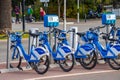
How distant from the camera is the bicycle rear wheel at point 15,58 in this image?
39.4 feet

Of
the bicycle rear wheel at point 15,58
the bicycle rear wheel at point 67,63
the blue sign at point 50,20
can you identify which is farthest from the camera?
the blue sign at point 50,20

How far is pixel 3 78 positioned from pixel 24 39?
11.6 m

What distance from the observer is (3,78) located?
35.4 feet

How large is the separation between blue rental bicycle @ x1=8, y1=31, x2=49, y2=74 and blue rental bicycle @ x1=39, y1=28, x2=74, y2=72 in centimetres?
35

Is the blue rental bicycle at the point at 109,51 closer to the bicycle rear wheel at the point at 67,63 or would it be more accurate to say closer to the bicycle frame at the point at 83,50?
the bicycle frame at the point at 83,50

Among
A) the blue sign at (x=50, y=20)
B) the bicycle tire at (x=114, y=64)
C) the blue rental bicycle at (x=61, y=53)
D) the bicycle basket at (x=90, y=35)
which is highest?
the blue sign at (x=50, y=20)

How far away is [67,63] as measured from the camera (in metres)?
11.7

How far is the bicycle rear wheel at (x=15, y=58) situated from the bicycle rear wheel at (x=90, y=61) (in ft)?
5.50

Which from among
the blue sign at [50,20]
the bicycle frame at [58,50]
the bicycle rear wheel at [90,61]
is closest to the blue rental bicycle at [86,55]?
the bicycle rear wheel at [90,61]

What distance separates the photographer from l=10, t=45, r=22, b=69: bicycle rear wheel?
12.0 meters

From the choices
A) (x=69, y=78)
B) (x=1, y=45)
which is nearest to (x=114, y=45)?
(x=69, y=78)

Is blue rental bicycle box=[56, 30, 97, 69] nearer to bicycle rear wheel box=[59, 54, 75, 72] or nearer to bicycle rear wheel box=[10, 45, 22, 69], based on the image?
bicycle rear wheel box=[59, 54, 75, 72]

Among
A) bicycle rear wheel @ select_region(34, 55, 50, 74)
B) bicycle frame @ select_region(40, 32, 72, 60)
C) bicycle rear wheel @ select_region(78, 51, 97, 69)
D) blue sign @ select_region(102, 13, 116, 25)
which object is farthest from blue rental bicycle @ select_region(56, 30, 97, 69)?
blue sign @ select_region(102, 13, 116, 25)

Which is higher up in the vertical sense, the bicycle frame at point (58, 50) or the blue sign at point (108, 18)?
the blue sign at point (108, 18)
